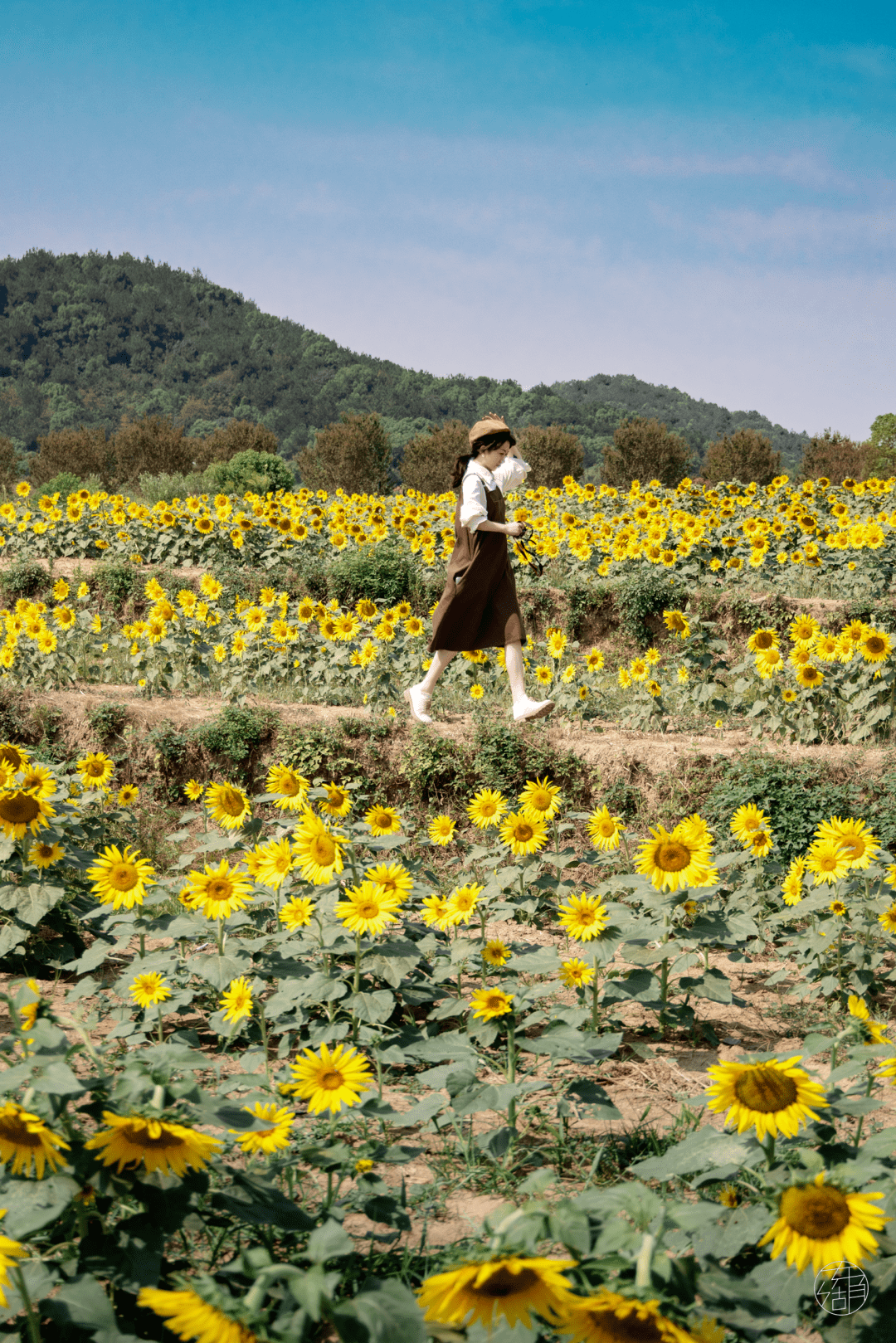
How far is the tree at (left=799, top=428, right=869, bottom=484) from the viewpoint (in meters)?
24.4

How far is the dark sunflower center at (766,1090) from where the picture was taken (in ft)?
5.43

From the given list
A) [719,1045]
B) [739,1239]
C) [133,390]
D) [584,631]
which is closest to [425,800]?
[719,1045]

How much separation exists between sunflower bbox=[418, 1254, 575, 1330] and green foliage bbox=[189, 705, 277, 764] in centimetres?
589

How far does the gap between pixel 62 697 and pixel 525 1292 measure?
7.17 meters

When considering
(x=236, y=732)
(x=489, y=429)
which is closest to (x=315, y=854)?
(x=489, y=429)

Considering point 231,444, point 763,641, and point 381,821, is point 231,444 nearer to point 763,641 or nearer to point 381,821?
point 763,641

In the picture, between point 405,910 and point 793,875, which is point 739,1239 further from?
point 793,875

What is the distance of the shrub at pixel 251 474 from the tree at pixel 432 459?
4.74 meters

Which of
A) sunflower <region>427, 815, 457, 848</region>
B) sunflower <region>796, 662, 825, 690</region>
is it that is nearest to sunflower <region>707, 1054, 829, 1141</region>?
sunflower <region>427, 815, 457, 848</region>

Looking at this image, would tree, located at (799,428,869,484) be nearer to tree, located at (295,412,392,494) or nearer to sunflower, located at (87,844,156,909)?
tree, located at (295,412,392,494)

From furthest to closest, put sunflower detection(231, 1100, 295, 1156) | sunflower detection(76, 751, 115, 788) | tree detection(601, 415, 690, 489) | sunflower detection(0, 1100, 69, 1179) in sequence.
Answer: tree detection(601, 415, 690, 489)
sunflower detection(76, 751, 115, 788)
sunflower detection(231, 1100, 295, 1156)
sunflower detection(0, 1100, 69, 1179)

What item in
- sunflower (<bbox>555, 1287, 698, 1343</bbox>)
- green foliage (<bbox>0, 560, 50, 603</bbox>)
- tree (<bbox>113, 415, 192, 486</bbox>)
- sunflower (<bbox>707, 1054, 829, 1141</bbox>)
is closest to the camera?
sunflower (<bbox>555, 1287, 698, 1343</bbox>)

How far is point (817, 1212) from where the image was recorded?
1.43m

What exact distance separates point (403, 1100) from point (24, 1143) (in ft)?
5.56
